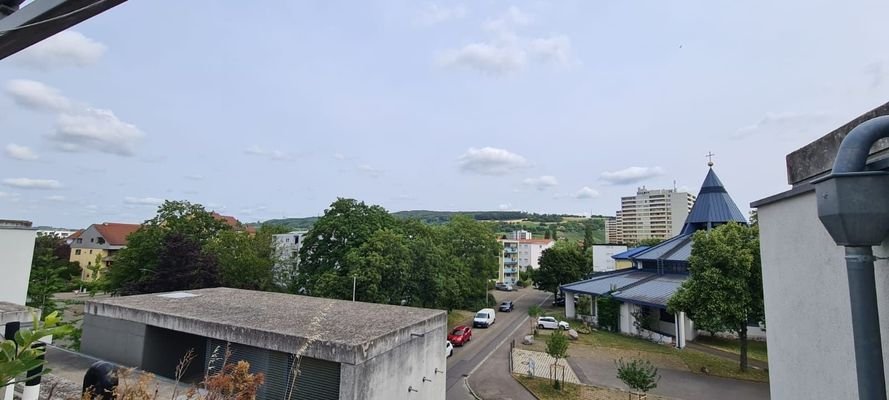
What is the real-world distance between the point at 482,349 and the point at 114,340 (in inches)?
671

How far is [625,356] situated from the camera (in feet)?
68.0

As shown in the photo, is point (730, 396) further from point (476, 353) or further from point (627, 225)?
point (627, 225)

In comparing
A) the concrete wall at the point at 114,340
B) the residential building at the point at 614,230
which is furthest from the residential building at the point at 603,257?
the residential building at the point at 614,230

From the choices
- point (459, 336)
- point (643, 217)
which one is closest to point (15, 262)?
point (459, 336)

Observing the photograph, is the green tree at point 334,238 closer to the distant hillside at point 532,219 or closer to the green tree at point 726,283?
the green tree at point 726,283

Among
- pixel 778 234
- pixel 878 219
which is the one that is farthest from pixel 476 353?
pixel 878 219

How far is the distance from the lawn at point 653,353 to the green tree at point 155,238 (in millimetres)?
21481

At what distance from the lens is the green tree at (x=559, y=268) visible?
133 ft

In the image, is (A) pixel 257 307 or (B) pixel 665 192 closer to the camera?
(A) pixel 257 307

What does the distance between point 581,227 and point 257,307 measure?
472ft

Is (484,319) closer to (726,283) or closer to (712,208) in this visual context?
(726,283)

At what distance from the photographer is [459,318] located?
31.9 metres

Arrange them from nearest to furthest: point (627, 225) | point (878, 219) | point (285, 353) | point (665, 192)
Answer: point (878, 219) < point (285, 353) < point (665, 192) < point (627, 225)

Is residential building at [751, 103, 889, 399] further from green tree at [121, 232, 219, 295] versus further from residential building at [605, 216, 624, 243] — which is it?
residential building at [605, 216, 624, 243]
